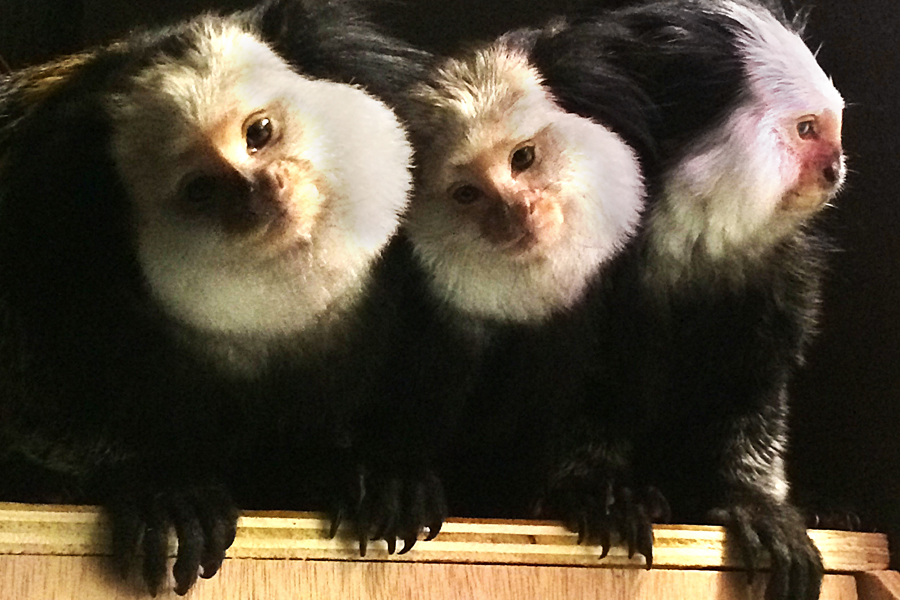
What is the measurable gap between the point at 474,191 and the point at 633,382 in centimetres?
38

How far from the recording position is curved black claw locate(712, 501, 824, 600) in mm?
1108

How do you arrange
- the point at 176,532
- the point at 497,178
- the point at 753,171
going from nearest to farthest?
the point at 176,532 < the point at 497,178 < the point at 753,171

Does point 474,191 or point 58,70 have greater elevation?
point 58,70

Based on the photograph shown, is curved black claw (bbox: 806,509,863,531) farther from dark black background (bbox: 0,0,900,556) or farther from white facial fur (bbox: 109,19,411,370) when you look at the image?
white facial fur (bbox: 109,19,411,370)

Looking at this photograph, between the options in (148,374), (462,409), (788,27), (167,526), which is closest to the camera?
(167,526)

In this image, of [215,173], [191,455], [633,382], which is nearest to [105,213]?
[215,173]

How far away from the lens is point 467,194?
1.20 meters

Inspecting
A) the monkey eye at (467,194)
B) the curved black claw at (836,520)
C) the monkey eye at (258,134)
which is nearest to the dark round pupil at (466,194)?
the monkey eye at (467,194)

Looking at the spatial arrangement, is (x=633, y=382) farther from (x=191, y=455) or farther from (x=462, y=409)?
(x=191, y=455)

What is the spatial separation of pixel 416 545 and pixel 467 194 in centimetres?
47

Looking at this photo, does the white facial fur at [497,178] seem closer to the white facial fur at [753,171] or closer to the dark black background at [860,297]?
the white facial fur at [753,171]

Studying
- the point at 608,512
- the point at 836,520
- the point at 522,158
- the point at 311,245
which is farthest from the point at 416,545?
the point at 836,520

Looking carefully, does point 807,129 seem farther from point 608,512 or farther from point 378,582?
point 378,582

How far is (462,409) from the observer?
124 cm
